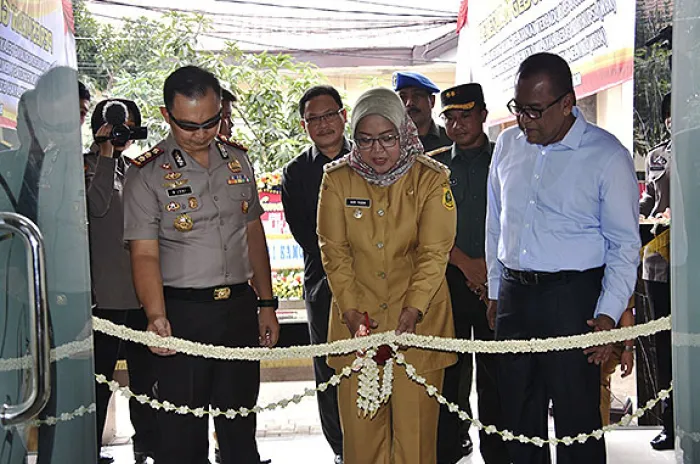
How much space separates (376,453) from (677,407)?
1.34 m

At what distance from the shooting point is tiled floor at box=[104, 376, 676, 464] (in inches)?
169

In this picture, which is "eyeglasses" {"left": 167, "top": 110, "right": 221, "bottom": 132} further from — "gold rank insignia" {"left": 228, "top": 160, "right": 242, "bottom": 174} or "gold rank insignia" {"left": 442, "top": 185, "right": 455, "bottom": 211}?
"gold rank insignia" {"left": 442, "top": 185, "right": 455, "bottom": 211}

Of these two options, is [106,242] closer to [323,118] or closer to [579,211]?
[323,118]

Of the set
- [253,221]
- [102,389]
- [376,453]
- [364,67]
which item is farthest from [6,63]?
[364,67]

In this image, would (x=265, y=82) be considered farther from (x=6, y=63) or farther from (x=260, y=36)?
(x=6, y=63)

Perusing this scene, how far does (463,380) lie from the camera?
415cm

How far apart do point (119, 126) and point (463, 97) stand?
172 cm

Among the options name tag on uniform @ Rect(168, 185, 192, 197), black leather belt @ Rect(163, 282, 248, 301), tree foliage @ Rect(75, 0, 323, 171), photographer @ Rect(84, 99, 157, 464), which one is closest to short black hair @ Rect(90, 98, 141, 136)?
photographer @ Rect(84, 99, 157, 464)

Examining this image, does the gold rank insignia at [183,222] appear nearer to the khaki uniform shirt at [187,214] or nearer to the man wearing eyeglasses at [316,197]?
the khaki uniform shirt at [187,214]

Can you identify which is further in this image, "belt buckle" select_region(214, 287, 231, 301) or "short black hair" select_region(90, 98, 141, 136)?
"short black hair" select_region(90, 98, 141, 136)

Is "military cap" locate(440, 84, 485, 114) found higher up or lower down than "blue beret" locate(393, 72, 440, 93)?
lower down

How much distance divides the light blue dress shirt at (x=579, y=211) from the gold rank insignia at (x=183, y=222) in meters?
1.24

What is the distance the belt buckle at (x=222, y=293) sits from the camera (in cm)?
309

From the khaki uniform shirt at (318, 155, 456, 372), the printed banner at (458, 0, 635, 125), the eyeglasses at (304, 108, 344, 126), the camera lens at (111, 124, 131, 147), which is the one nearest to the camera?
the khaki uniform shirt at (318, 155, 456, 372)
